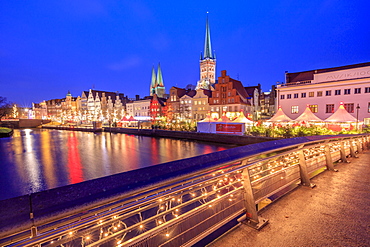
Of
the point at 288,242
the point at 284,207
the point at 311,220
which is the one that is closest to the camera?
the point at 288,242

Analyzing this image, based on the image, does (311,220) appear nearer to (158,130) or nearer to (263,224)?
(263,224)

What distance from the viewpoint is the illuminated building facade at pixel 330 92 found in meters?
28.7

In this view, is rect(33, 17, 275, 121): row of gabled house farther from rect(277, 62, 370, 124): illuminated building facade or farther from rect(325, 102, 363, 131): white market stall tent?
rect(325, 102, 363, 131): white market stall tent

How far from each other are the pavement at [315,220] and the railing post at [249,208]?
0.08 meters

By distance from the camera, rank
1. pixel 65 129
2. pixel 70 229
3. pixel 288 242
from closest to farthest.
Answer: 1. pixel 70 229
2. pixel 288 242
3. pixel 65 129

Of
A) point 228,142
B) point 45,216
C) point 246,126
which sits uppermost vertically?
point 45,216

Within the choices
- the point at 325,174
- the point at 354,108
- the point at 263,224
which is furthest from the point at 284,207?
the point at 354,108

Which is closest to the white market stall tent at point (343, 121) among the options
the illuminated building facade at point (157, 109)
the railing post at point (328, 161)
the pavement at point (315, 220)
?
the railing post at point (328, 161)

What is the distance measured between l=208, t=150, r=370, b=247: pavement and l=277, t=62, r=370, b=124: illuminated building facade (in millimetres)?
30486

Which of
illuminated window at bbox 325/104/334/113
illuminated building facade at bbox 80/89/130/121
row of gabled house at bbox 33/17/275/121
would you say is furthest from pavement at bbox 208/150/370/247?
illuminated building facade at bbox 80/89/130/121

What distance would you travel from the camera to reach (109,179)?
1.44 meters

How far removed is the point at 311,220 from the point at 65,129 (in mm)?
A: 80099

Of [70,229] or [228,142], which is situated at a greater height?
[70,229]

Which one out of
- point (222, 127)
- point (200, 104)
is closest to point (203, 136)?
point (222, 127)
